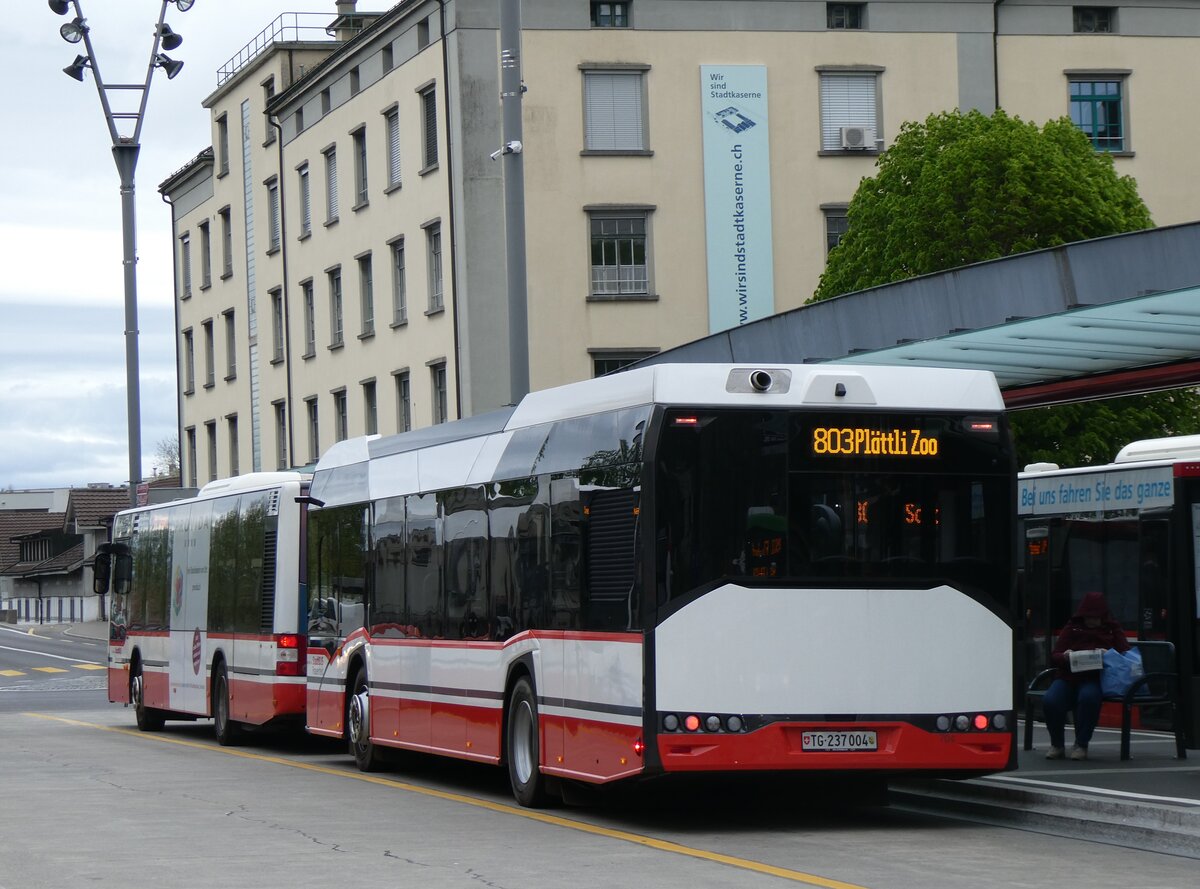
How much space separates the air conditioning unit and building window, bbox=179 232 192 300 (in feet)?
98.8

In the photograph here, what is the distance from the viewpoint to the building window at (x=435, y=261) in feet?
158

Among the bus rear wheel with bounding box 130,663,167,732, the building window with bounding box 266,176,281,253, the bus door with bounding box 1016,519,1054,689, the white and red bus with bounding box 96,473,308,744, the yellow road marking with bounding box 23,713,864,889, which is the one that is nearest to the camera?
the yellow road marking with bounding box 23,713,864,889

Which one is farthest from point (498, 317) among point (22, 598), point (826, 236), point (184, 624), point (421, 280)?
point (22, 598)

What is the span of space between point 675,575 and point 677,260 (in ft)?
113

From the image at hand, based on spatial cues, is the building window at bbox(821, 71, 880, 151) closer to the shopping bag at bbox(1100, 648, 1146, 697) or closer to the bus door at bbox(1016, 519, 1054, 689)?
the bus door at bbox(1016, 519, 1054, 689)

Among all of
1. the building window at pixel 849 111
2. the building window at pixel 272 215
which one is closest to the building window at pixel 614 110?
the building window at pixel 849 111

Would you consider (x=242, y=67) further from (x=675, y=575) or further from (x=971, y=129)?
(x=675, y=575)

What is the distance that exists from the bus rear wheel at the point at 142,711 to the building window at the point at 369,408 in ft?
84.6

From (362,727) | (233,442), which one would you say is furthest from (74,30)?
(233,442)

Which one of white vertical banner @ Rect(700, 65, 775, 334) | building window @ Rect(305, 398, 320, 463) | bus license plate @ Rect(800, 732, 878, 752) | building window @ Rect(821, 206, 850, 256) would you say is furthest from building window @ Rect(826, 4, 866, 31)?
bus license plate @ Rect(800, 732, 878, 752)

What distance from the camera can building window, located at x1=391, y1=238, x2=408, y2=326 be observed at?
50812mm

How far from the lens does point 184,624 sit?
85.2ft

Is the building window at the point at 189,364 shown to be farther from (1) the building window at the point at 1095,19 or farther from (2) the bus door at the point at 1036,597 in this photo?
(2) the bus door at the point at 1036,597

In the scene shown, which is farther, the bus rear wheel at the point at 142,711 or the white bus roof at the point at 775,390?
the bus rear wheel at the point at 142,711
